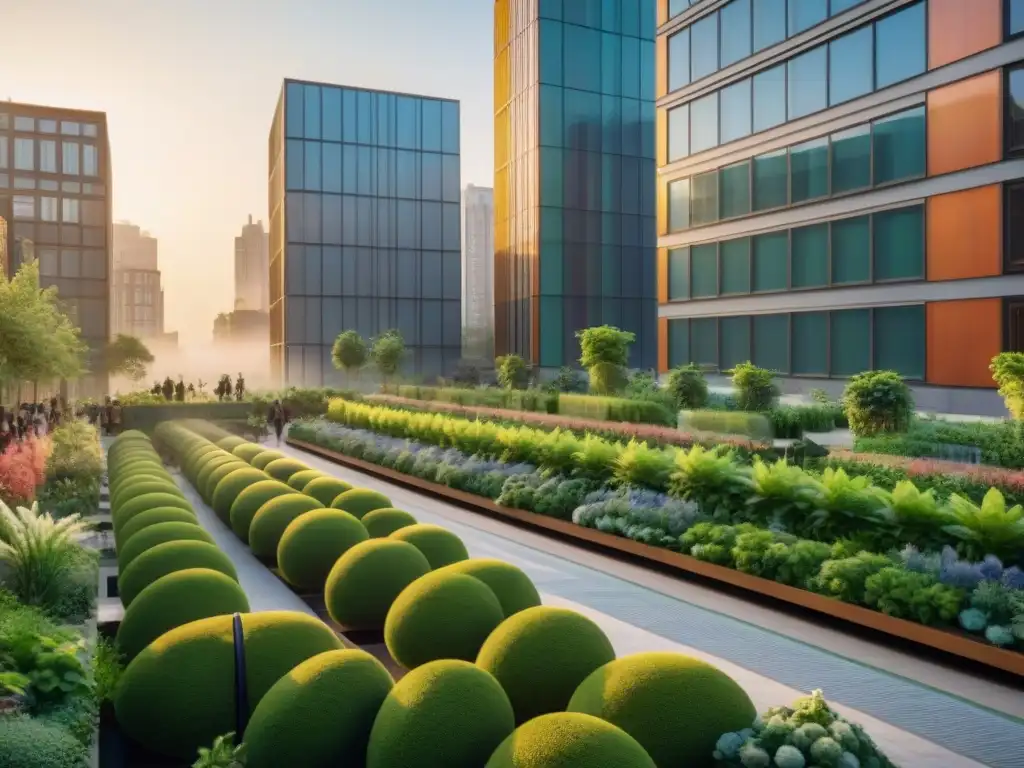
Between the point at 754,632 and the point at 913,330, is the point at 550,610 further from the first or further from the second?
the point at 913,330

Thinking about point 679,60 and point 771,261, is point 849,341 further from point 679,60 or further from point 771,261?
point 679,60

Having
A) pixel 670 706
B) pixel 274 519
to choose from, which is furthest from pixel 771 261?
pixel 670 706

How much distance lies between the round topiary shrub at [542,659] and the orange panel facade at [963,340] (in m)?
23.0

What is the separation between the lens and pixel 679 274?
40.6 metres

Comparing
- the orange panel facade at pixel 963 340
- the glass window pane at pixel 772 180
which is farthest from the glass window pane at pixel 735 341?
the orange panel facade at pixel 963 340

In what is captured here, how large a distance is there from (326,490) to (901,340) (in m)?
21.3

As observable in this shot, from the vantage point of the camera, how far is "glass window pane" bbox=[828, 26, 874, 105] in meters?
30.8

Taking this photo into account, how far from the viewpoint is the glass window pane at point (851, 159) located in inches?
1219

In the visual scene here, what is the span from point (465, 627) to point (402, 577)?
219cm

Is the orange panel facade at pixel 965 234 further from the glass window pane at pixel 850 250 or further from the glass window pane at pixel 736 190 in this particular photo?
the glass window pane at pixel 736 190

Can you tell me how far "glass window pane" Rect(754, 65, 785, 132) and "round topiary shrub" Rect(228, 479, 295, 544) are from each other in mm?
26492

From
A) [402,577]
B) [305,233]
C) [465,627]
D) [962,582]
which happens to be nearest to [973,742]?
[962,582]

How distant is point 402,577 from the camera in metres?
9.93

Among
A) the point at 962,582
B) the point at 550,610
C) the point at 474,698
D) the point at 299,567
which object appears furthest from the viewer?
the point at 299,567
